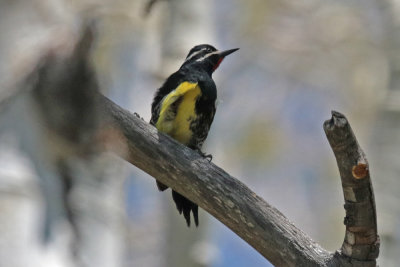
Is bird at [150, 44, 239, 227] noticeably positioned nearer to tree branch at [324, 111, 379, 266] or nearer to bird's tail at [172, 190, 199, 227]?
bird's tail at [172, 190, 199, 227]

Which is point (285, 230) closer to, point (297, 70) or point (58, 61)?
point (58, 61)

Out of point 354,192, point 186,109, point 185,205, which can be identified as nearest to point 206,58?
point 186,109

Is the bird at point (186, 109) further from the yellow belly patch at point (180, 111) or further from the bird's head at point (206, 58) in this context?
the bird's head at point (206, 58)

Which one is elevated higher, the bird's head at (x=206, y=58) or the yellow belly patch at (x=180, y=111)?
the bird's head at (x=206, y=58)

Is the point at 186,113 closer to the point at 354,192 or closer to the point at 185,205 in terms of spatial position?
the point at 185,205

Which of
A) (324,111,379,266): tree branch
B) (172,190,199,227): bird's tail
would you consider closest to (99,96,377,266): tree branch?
(324,111,379,266): tree branch

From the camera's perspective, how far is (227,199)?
3.63 meters

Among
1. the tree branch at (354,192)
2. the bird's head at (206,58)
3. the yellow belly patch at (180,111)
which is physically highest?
the bird's head at (206,58)

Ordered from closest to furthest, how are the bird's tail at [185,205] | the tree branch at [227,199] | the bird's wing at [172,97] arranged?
the tree branch at [227,199], the bird's tail at [185,205], the bird's wing at [172,97]

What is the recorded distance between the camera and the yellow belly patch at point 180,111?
4.86 m

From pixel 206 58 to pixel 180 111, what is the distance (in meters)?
0.66

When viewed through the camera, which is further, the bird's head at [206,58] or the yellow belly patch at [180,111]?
the bird's head at [206,58]

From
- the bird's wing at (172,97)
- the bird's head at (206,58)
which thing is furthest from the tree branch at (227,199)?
the bird's head at (206,58)

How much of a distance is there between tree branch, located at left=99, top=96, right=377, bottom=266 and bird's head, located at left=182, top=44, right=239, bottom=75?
165 centimetres
